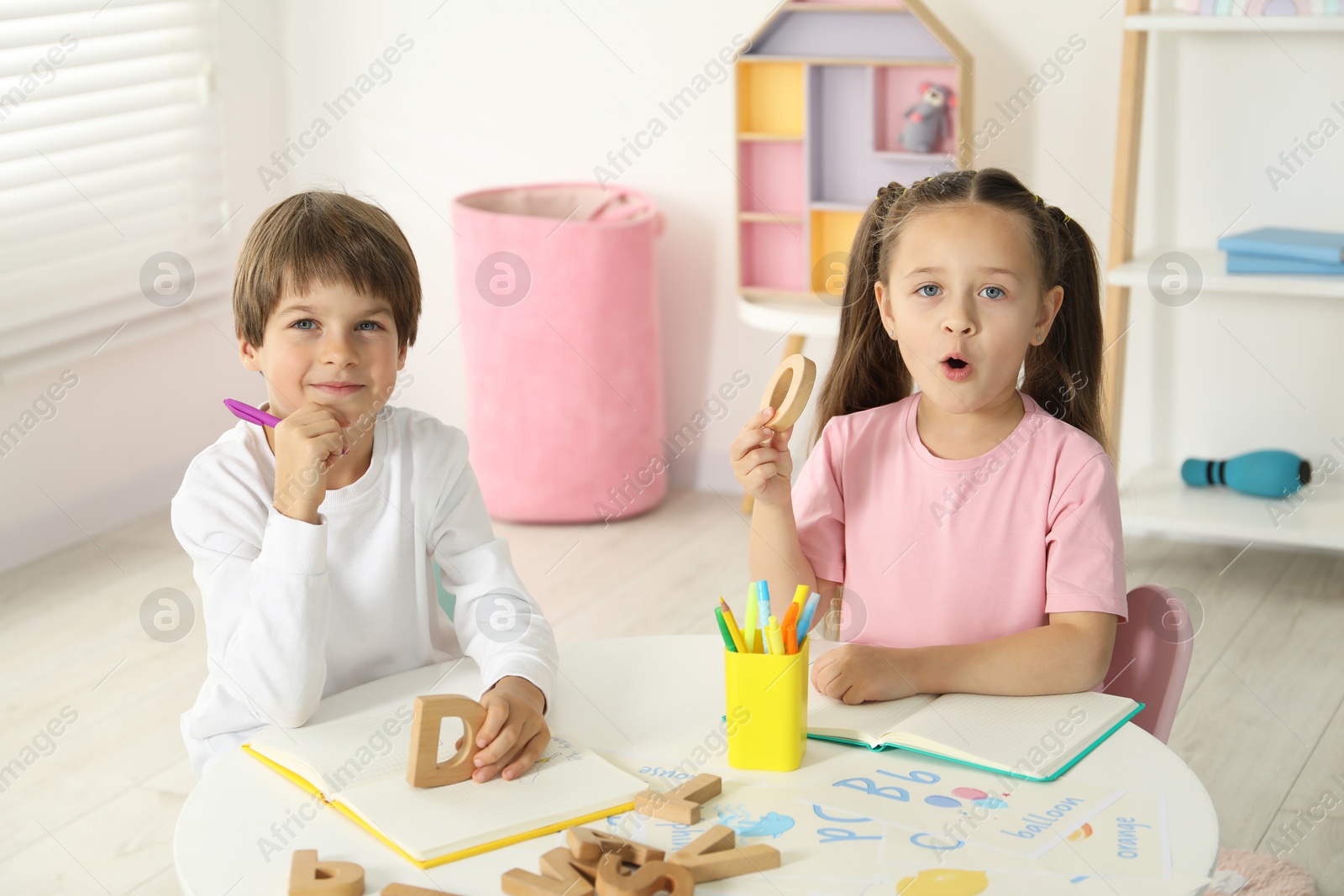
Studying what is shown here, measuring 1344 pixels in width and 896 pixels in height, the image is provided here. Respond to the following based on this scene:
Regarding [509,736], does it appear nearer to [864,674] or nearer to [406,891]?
[406,891]

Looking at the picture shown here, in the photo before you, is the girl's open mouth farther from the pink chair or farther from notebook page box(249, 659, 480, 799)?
notebook page box(249, 659, 480, 799)

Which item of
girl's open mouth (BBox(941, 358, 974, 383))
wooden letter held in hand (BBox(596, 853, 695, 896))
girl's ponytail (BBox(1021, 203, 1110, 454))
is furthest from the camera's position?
girl's ponytail (BBox(1021, 203, 1110, 454))

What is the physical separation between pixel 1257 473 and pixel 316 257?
217 cm

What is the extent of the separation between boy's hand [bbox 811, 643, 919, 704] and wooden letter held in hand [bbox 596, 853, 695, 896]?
0.31 meters

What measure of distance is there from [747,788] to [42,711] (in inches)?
67.7

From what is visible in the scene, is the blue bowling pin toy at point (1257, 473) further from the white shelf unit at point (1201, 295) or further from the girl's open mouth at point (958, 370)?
the girl's open mouth at point (958, 370)

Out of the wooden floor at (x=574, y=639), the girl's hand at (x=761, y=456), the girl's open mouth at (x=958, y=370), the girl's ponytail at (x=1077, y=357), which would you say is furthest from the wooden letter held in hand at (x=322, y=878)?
the wooden floor at (x=574, y=639)

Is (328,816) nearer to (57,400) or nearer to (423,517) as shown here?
(423,517)

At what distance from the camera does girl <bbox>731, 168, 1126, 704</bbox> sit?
4.15ft

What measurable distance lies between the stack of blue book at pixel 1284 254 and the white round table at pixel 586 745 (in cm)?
174

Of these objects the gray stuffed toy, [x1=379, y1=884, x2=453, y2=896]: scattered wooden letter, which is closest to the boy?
[x1=379, y1=884, x2=453, y2=896]: scattered wooden letter

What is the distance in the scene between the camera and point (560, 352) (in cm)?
309

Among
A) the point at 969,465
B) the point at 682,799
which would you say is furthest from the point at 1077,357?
the point at 682,799

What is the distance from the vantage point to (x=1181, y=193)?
288 cm
